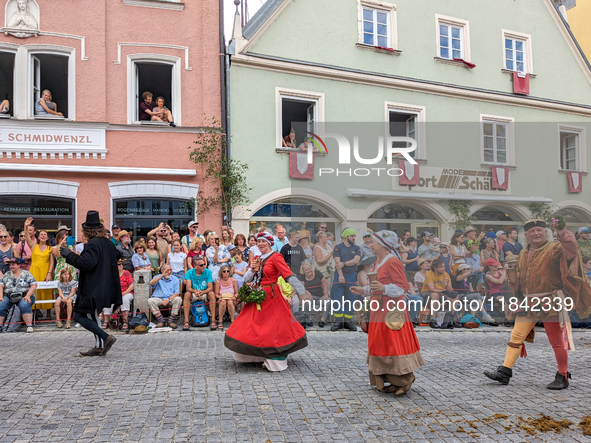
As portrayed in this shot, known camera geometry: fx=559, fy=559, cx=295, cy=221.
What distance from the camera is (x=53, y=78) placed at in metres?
14.2

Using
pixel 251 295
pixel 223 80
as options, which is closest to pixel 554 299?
pixel 251 295

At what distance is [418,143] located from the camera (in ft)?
57.6

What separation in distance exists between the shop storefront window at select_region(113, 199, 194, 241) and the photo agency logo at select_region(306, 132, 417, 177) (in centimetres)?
383

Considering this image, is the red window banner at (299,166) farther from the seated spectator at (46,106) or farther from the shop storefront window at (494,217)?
the seated spectator at (46,106)

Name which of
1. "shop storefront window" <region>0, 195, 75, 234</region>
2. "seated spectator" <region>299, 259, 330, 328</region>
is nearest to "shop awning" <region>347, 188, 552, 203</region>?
"seated spectator" <region>299, 259, 330, 328</region>

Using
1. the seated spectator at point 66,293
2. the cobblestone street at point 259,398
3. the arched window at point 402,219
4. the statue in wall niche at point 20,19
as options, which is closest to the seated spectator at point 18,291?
the seated spectator at point 66,293

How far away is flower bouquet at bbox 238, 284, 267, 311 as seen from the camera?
7180 mm

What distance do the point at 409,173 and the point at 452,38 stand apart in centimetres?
510

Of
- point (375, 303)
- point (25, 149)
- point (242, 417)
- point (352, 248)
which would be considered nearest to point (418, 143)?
point (352, 248)

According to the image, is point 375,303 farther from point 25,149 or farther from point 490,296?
point 25,149

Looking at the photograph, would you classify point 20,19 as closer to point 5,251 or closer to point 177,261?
point 5,251

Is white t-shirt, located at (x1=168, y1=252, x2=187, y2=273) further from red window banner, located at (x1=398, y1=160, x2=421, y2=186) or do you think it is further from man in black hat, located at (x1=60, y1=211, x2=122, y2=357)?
red window banner, located at (x1=398, y1=160, x2=421, y2=186)

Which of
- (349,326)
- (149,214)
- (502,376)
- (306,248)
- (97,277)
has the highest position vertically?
(149,214)

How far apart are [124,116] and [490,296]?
32.4 feet
